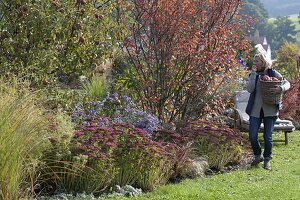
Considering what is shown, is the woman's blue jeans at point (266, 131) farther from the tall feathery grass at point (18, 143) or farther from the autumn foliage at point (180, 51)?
the tall feathery grass at point (18, 143)

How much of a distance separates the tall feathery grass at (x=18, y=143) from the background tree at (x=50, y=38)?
6.23ft

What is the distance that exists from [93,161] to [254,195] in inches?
77.1

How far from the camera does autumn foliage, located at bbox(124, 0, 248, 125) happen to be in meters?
9.21

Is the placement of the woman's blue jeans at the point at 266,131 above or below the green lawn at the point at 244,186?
above

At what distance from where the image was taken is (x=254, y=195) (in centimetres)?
673

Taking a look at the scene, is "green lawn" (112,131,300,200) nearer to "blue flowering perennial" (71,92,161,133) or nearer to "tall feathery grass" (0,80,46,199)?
"blue flowering perennial" (71,92,161,133)

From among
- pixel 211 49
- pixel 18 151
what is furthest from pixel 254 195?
pixel 211 49

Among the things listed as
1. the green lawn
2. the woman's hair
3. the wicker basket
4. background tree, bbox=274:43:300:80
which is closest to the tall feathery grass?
the green lawn

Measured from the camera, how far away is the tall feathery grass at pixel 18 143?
17.4 ft

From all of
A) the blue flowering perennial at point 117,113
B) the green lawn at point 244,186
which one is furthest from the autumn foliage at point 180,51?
the green lawn at point 244,186

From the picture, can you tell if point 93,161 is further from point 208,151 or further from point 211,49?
point 211,49

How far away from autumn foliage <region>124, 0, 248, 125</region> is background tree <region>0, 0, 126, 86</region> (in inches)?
32.2

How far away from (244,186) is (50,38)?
11.3ft

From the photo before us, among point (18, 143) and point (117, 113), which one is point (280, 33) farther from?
point (18, 143)
